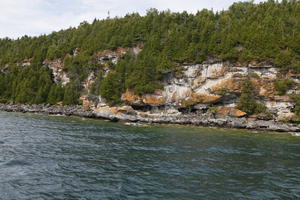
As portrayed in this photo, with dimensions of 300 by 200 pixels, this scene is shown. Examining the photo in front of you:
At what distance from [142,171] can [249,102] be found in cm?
4282

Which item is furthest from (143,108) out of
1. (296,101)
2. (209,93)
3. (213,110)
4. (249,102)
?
(296,101)

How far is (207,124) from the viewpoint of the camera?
47344 mm

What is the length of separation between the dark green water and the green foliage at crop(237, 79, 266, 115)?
27.5m

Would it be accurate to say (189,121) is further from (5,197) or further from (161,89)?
(5,197)

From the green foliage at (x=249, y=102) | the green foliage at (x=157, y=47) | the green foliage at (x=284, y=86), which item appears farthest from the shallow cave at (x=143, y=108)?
the green foliage at (x=284, y=86)

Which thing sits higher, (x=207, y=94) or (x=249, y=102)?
(x=207, y=94)

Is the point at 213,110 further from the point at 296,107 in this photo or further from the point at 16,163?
the point at 16,163

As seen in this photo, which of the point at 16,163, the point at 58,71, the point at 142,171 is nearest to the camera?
the point at 142,171

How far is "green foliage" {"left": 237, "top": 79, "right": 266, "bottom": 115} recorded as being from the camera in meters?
51.9

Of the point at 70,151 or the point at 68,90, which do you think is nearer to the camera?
the point at 70,151

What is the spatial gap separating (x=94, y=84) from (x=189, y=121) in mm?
41363

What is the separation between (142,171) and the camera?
53.5ft

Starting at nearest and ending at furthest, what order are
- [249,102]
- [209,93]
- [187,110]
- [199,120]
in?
1. [199,120]
2. [249,102]
3. [209,93]
4. [187,110]

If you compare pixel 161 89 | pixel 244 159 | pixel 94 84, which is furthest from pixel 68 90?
pixel 244 159
